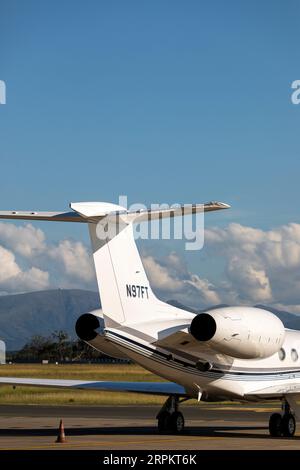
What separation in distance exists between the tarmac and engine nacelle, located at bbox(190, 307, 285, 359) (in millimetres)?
2172

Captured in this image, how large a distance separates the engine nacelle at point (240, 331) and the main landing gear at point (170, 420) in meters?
3.31

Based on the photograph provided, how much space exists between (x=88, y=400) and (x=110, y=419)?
44.0 feet

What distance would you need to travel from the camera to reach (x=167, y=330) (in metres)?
22.8

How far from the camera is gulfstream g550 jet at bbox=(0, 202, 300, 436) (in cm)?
2197

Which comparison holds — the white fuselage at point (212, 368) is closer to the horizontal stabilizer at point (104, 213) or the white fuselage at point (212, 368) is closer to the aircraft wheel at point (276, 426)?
the aircraft wheel at point (276, 426)

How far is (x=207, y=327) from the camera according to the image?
859 inches

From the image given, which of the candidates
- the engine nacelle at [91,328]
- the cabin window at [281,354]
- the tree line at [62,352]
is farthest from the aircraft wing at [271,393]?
the tree line at [62,352]

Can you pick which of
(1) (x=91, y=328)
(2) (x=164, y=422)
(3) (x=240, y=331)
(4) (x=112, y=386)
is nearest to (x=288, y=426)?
(2) (x=164, y=422)

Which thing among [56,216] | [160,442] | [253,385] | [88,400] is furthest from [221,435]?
[88,400]

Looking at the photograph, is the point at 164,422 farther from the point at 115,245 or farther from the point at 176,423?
the point at 115,245

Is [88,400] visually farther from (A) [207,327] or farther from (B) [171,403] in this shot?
(A) [207,327]

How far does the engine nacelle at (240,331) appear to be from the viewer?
21.8 meters

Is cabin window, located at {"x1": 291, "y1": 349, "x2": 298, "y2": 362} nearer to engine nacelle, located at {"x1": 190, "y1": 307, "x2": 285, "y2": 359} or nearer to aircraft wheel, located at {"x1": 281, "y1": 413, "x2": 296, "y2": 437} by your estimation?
aircraft wheel, located at {"x1": 281, "y1": 413, "x2": 296, "y2": 437}
